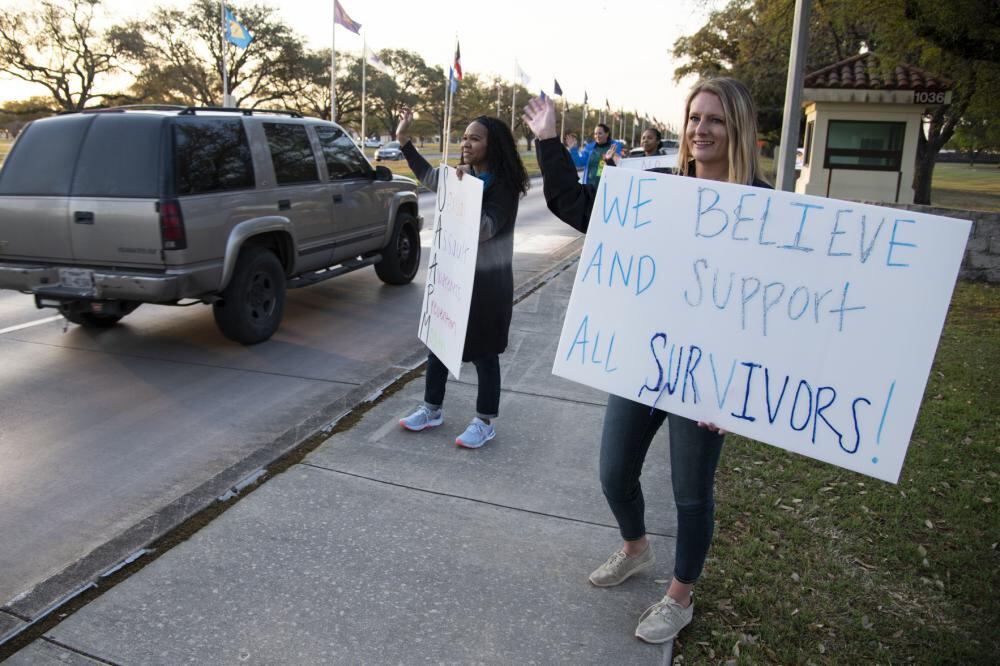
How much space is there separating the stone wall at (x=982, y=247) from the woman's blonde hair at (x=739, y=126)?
31.1 feet

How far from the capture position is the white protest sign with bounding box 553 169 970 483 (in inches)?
90.0

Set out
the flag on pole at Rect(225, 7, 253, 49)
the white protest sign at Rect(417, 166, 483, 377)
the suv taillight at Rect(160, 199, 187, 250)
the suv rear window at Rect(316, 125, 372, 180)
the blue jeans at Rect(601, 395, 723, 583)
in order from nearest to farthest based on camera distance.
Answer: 1. the blue jeans at Rect(601, 395, 723, 583)
2. the white protest sign at Rect(417, 166, 483, 377)
3. the suv taillight at Rect(160, 199, 187, 250)
4. the suv rear window at Rect(316, 125, 372, 180)
5. the flag on pole at Rect(225, 7, 253, 49)

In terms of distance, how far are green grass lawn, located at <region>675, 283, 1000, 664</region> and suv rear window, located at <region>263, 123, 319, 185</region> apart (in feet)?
15.4

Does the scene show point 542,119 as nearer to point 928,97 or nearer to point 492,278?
point 492,278

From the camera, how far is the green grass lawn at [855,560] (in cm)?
287

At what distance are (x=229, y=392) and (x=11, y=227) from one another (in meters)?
2.38

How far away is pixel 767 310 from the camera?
2.52 metres

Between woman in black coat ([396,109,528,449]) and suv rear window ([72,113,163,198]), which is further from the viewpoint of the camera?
suv rear window ([72,113,163,198])

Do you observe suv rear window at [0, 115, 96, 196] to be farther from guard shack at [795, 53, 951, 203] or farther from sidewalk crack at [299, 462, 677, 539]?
guard shack at [795, 53, 951, 203]

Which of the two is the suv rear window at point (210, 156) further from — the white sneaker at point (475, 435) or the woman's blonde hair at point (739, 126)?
the woman's blonde hair at point (739, 126)

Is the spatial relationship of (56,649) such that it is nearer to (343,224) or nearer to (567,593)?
(567,593)

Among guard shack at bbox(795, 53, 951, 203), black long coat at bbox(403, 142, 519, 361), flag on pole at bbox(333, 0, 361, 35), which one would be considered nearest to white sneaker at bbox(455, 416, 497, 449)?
black long coat at bbox(403, 142, 519, 361)

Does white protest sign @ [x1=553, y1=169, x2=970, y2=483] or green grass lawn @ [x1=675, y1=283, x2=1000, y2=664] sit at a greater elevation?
white protest sign @ [x1=553, y1=169, x2=970, y2=483]

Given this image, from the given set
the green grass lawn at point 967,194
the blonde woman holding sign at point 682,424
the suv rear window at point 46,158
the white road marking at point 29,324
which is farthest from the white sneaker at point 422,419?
the green grass lawn at point 967,194
